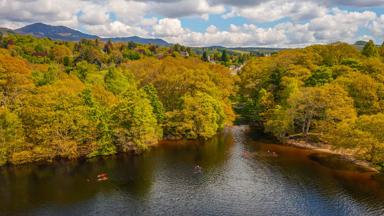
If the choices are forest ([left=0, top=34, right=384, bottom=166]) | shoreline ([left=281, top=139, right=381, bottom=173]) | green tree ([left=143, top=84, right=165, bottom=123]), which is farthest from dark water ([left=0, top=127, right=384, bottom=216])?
green tree ([left=143, top=84, right=165, bottom=123])

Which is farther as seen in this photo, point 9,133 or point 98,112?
point 98,112

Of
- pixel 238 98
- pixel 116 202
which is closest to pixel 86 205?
pixel 116 202

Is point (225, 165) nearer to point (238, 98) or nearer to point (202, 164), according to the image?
point (202, 164)

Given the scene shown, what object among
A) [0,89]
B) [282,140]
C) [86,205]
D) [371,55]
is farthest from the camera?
[371,55]

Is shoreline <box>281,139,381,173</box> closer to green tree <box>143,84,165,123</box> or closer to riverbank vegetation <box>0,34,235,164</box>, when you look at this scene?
riverbank vegetation <box>0,34,235,164</box>

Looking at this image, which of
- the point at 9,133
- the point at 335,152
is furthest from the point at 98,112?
the point at 335,152

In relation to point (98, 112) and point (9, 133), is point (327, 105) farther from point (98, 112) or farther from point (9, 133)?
point (9, 133)

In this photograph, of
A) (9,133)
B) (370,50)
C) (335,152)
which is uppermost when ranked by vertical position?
(370,50)

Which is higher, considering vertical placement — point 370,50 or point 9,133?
point 370,50
